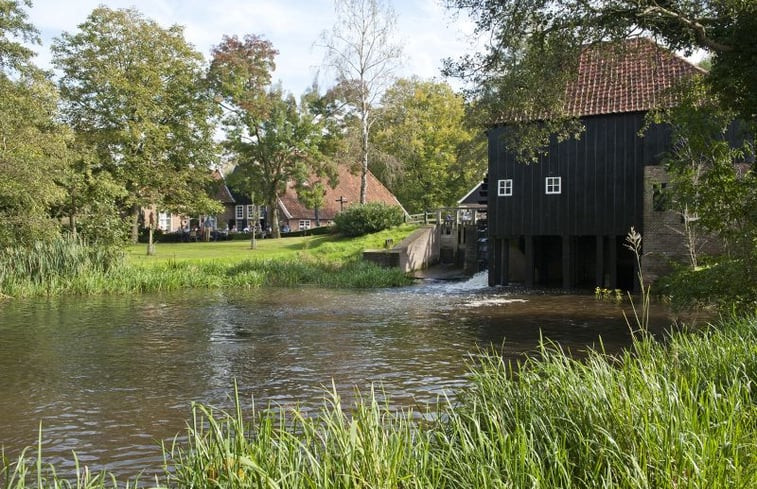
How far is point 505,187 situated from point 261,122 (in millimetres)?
19732

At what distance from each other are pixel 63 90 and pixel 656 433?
34114mm

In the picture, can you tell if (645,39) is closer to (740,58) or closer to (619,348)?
(740,58)

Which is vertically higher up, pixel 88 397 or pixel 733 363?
pixel 733 363

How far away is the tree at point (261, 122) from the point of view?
39062 mm

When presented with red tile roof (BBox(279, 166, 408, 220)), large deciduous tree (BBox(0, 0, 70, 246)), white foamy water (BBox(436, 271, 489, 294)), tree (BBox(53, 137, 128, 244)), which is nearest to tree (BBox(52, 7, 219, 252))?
tree (BBox(53, 137, 128, 244))

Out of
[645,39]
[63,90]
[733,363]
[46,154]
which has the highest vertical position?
→ [63,90]

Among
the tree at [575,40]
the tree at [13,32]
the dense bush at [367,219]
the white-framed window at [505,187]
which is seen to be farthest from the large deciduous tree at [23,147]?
the dense bush at [367,219]

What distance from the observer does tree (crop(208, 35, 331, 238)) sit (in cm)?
3906

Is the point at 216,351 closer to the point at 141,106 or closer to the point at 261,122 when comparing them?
the point at 141,106

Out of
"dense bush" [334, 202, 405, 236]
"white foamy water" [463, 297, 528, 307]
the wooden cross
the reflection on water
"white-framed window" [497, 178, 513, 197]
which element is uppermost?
the wooden cross

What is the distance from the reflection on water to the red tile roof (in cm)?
3295

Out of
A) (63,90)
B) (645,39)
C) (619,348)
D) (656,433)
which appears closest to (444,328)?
(619,348)

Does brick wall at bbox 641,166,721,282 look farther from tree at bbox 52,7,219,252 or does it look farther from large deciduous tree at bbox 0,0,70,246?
tree at bbox 52,7,219,252

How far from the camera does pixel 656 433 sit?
148 inches
